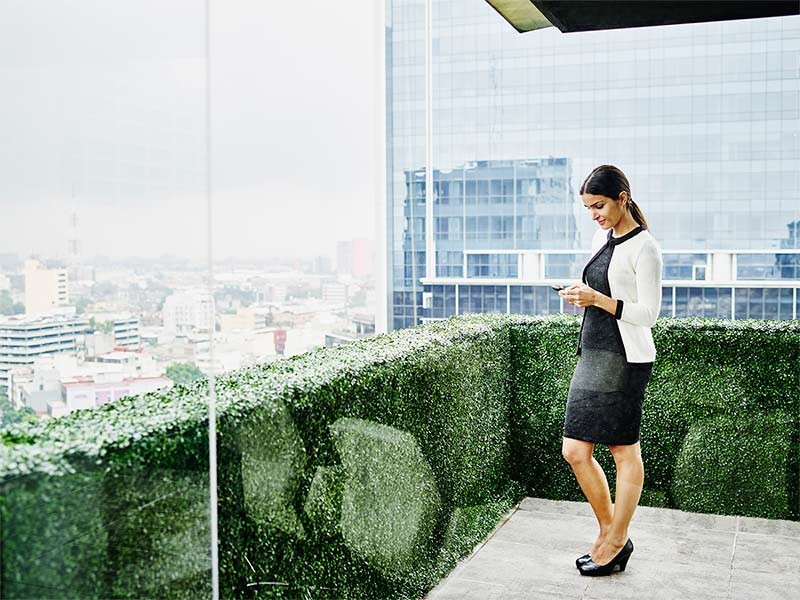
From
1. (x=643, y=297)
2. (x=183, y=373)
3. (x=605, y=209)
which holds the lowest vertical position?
(x=183, y=373)

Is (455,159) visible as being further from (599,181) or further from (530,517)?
(530,517)

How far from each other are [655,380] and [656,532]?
28.8 inches

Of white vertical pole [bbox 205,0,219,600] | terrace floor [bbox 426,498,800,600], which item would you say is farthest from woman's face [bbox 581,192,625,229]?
white vertical pole [bbox 205,0,219,600]

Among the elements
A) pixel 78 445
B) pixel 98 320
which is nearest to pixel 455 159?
pixel 98 320

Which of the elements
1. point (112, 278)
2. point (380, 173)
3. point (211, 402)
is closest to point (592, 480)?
point (380, 173)

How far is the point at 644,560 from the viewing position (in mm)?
3664

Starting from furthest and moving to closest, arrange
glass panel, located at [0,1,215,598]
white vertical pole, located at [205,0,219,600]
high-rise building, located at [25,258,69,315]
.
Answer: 1. white vertical pole, located at [205,0,219,600]
2. high-rise building, located at [25,258,69,315]
3. glass panel, located at [0,1,215,598]

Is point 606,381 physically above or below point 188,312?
below

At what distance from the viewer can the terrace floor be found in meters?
3.35

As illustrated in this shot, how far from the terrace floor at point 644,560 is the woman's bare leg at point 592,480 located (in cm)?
19

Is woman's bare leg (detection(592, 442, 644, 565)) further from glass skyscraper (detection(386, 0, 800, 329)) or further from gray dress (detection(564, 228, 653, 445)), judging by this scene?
glass skyscraper (detection(386, 0, 800, 329))

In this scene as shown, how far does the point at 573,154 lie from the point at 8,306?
3176 millimetres

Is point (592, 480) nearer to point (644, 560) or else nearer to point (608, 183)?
point (644, 560)

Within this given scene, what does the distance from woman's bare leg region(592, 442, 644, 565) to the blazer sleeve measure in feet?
1.78
